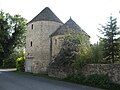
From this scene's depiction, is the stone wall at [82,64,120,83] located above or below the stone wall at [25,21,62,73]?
below

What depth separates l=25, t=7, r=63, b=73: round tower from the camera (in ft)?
138

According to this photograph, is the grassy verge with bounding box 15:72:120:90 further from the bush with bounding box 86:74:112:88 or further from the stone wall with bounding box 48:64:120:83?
the stone wall with bounding box 48:64:120:83

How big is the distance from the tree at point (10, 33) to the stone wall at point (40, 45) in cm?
2294

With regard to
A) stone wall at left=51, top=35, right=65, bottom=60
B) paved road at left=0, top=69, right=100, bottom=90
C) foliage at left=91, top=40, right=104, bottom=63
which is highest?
stone wall at left=51, top=35, right=65, bottom=60

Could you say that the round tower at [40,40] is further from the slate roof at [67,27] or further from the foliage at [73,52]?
the foliage at [73,52]

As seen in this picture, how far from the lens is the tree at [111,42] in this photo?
2561 cm

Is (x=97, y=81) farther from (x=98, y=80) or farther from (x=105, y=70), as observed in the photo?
(x=105, y=70)

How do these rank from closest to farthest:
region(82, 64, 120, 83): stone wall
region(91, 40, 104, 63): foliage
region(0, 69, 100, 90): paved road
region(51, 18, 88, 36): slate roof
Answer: region(0, 69, 100, 90): paved road < region(82, 64, 120, 83): stone wall < region(91, 40, 104, 63): foliage < region(51, 18, 88, 36): slate roof

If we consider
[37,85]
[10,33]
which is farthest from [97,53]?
[10,33]

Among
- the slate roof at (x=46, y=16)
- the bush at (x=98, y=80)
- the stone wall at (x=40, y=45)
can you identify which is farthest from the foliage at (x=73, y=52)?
the slate roof at (x=46, y=16)

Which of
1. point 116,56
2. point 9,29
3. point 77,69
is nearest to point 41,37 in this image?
point 77,69

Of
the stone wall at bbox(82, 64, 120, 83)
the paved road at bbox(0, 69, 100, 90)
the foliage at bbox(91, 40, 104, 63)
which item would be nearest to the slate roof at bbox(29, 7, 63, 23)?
the foliage at bbox(91, 40, 104, 63)

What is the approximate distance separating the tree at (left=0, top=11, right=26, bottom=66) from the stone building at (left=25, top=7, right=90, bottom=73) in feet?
75.4

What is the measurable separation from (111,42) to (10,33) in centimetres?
4675
